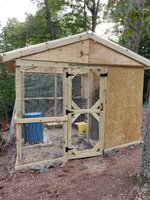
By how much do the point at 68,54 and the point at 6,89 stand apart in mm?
5932

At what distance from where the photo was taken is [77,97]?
5.21 m

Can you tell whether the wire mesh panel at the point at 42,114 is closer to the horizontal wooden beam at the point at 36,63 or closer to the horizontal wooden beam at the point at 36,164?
the horizontal wooden beam at the point at 36,164

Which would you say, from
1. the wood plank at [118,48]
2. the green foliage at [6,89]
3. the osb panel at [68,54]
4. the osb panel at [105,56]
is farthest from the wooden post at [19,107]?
the green foliage at [6,89]

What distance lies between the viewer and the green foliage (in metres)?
10.0

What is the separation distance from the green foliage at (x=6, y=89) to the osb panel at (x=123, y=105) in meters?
5.88

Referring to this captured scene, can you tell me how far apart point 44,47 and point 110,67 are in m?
1.69

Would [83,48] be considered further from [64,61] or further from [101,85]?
[101,85]

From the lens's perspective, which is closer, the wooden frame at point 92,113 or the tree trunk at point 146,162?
the tree trunk at point 146,162

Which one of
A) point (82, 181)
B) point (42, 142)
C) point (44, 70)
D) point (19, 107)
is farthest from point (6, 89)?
point (82, 181)

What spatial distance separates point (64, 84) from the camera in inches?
196

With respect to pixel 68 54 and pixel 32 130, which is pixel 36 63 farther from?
pixel 32 130

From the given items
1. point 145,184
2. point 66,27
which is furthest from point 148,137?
point 66,27

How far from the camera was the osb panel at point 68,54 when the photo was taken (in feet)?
15.4

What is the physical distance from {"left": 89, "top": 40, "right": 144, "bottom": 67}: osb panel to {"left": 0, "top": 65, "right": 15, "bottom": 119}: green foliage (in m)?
5.88
